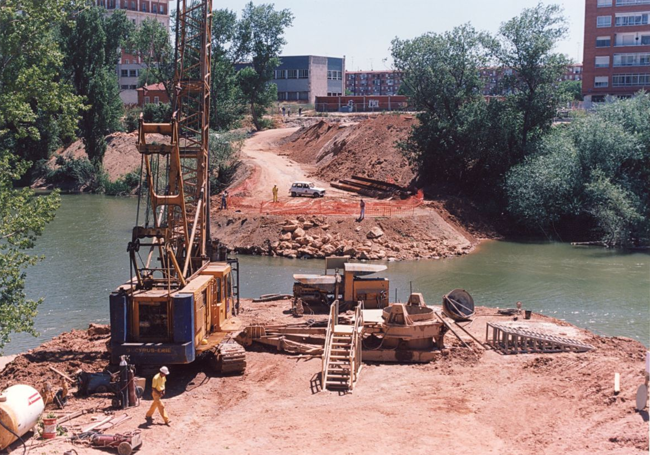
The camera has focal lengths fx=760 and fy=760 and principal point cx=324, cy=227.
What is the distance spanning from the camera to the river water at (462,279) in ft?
98.8

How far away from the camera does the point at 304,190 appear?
54.1 m

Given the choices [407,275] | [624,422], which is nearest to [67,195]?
[407,275]

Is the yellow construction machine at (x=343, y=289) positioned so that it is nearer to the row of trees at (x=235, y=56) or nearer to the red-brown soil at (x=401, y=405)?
the red-brown soil at (x=401, y=405)

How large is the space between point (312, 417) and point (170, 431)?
10.6ft

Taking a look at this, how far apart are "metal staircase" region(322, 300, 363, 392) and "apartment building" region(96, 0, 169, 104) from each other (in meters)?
87.5

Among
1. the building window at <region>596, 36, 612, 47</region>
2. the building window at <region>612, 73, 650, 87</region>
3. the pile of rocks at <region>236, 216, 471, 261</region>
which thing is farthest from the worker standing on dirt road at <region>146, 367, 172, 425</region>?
the building window at <region>596, 36, 612, 47</region>

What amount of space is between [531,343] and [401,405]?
20.7 feet

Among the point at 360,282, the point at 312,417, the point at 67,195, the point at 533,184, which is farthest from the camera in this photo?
the point at 67,195

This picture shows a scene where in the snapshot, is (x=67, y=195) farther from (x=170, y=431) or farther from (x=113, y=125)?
(x=170, y=431)

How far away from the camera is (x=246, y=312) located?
27906 millimetres

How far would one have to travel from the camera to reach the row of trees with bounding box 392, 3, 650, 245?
49.4 m

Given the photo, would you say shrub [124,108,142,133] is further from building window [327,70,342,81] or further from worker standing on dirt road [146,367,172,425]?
worker standing on dirt road [146,367,172,425]

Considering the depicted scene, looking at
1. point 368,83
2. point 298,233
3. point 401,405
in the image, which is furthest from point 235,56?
point 368,83

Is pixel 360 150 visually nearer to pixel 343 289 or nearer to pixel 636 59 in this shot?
pixel 636 59
